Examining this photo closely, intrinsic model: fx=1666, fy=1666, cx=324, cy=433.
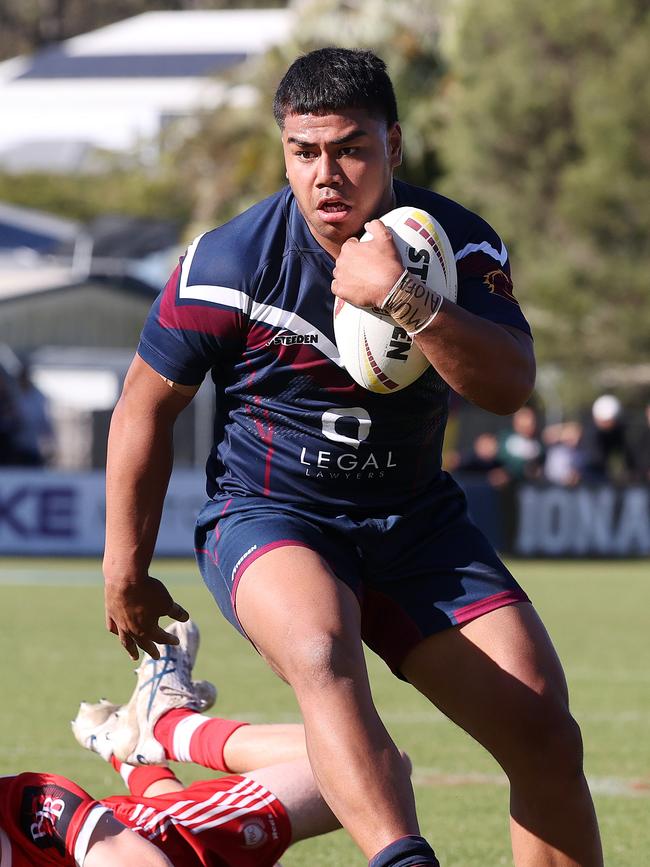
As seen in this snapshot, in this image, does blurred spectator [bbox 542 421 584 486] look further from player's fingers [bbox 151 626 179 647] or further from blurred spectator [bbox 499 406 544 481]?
player's fingers [bbox 151 626 179 647]

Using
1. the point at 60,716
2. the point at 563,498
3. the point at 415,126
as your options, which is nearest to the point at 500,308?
the point at 60,716

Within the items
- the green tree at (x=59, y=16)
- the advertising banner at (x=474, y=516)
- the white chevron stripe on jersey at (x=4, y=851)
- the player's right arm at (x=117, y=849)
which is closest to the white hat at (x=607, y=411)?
the advertising banner at (x=474, y=516)

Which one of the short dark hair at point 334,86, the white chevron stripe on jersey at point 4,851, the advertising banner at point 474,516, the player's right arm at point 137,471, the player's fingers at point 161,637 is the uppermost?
the short dark hair at point 334,86

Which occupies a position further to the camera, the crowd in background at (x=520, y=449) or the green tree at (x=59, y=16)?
the green tree at (x=59, y=16)

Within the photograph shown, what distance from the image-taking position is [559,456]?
72.2 feet

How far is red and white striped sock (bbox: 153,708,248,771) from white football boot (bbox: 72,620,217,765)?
29 mm

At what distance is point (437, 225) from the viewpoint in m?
4.19

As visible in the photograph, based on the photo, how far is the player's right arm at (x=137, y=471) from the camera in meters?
4.27

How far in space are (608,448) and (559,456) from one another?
0.73 meters

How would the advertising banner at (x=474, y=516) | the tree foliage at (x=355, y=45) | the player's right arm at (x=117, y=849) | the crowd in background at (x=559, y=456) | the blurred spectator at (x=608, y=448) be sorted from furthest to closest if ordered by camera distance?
the tree foliage at (x=355, y=45), the blurred spectator at (x=608, y=448), the crowd in background at (x=559, y=456), the advertising banner at (x=474, y=516), the player's right arm at (x=117, y=849)

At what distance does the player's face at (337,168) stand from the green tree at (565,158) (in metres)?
30.5

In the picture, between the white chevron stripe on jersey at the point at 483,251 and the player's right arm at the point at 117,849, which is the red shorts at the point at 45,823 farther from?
the white chevron stripe on jersey at the point at 483,251

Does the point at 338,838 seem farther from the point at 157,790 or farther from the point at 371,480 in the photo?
the point at 371,480

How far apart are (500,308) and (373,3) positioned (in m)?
30.8
